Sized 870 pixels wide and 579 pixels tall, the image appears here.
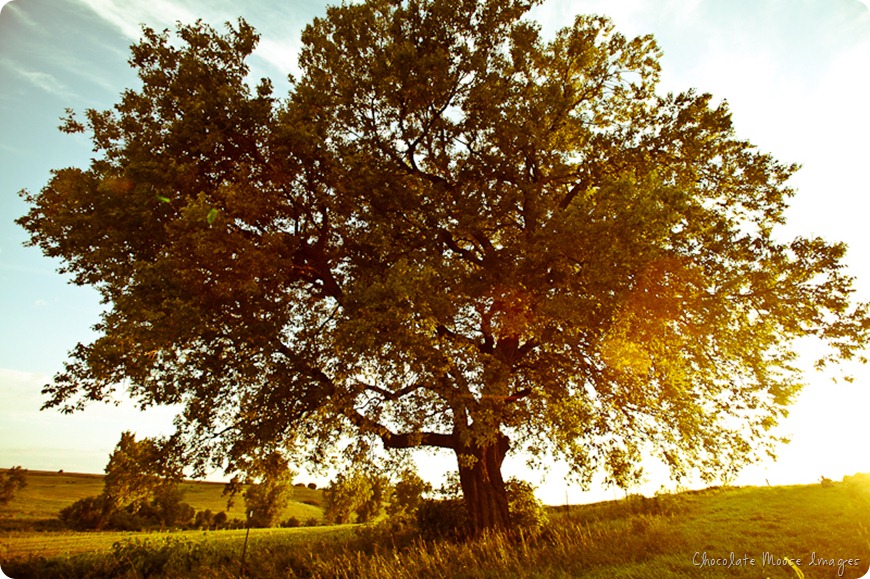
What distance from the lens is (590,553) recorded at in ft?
35.1

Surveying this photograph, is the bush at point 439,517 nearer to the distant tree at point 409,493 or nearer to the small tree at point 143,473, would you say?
the distant tree at point 409,493

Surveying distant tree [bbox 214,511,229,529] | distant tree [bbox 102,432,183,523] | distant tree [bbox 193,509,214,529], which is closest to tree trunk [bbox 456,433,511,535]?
distant tree [bbox 102,432,183,523]

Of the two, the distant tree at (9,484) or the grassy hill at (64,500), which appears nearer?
the grassy hill at (64,500)

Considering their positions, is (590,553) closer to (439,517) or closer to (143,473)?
(439,517)

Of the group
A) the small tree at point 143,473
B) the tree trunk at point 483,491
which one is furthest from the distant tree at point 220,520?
the tree trunk at point 483,491

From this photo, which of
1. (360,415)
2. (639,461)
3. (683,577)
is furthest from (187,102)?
(639,461)

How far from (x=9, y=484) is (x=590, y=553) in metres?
83.3

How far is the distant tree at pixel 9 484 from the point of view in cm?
5800

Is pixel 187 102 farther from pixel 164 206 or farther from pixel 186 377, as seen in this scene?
pixel 186 377

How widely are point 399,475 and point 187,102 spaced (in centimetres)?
1519

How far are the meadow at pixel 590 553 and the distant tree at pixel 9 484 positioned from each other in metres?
52.3

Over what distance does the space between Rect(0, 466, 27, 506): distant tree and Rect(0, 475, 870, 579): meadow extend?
52.3 metres

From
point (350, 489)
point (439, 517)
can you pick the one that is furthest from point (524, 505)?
point (350, 489)

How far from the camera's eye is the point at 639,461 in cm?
1508
